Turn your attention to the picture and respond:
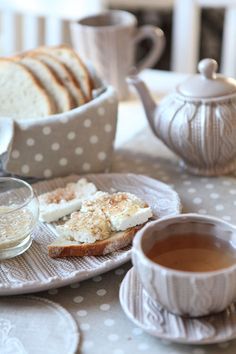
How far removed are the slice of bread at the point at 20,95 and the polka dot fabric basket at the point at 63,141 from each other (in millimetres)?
98

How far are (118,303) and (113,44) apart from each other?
71cm

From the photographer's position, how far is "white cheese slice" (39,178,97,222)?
0.86m

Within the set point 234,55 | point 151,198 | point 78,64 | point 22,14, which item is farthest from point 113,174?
point 22,14

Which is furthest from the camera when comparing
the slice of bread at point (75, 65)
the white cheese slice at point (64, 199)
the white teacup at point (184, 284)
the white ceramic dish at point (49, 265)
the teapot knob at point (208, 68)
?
the slice of bread at point (75, 65)

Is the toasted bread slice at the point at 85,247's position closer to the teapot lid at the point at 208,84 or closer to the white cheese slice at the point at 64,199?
the white cheese slice at the point at 64,199

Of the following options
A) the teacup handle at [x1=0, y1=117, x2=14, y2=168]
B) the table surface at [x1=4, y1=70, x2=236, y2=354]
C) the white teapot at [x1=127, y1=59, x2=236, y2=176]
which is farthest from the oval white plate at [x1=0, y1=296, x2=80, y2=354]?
the white teapot at [x1=127, y1=59, x2=236, y2=176]

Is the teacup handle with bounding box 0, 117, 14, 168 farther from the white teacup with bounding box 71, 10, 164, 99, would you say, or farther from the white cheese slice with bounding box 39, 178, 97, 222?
the white teacup with bounding box 71, 10, 164, 99

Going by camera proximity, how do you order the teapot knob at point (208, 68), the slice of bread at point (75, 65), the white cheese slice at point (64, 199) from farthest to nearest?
the slice of bread at point (75, 65) < the teapot knob at point (208, 68) < the white cheese slice at point (64, 199)

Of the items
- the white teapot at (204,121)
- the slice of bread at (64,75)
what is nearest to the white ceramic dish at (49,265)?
the white teapot at (204,121)

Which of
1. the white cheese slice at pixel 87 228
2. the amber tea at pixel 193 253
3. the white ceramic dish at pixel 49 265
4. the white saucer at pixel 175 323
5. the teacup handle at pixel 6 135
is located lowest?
the white ceramic dish at pixel 49 265

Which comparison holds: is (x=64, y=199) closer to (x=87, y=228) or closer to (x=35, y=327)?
(x=87, y=228)

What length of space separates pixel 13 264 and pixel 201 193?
0.33 metres

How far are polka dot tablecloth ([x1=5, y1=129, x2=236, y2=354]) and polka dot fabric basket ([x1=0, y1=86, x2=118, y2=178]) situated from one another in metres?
0.08

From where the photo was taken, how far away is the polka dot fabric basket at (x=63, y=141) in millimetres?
930
